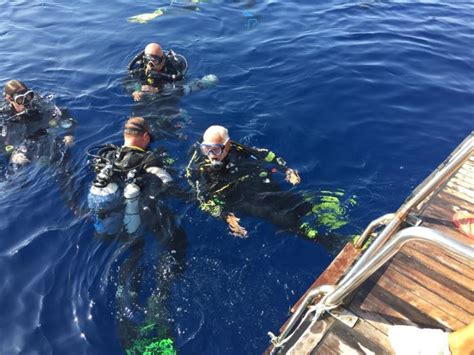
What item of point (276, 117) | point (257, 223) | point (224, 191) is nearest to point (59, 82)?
point (276, 117)

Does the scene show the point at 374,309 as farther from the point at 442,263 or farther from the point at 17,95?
the point at 17,95

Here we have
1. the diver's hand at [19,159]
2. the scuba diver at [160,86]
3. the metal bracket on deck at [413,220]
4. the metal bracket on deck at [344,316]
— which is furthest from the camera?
the scuba diver at [160,86]

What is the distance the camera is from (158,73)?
8.52 m

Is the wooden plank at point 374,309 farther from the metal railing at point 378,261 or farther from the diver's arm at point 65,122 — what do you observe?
the diver's arm at point 65,122

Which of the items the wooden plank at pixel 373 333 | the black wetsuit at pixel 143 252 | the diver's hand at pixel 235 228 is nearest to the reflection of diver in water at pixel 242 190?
the diver's hand at pixel 235 228

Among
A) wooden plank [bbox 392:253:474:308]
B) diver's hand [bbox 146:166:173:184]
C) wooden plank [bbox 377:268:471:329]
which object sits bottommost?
diver's hand [bbox 146:166:173:184]

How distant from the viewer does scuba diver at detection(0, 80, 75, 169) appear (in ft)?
23.2

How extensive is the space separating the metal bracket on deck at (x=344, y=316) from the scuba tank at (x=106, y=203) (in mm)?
3193

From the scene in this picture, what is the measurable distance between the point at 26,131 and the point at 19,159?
2.37 feet

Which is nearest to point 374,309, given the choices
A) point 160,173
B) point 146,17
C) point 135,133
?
point 160,173

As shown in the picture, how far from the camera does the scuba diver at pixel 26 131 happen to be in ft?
23.2

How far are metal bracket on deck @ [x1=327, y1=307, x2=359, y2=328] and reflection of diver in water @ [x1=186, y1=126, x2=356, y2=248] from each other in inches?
84.5

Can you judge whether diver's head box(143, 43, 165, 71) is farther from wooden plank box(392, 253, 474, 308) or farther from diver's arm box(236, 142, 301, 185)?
wooden plank box(392, 253, 474, 308)

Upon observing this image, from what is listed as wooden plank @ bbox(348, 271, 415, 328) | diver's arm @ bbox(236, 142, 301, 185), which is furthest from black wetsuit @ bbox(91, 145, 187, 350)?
wooden plank @ bbox(348, 271, 415, 328)
